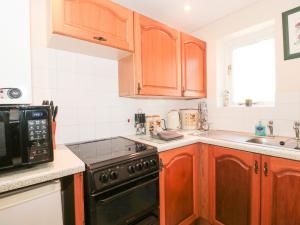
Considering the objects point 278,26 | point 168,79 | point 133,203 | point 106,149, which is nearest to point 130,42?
point 168,79

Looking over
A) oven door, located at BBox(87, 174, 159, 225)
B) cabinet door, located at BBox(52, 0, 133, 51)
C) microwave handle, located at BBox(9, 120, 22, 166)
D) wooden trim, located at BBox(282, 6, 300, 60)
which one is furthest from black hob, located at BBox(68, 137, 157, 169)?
wooden trim, located at BBox(282, 6, 300, 60)

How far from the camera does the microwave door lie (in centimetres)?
72

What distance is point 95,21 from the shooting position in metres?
1.18

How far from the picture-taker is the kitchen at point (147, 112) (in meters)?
0.84

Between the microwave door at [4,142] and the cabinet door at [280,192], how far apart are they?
1.45 m

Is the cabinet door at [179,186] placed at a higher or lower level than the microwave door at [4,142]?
lower

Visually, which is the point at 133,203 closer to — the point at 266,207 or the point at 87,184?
the point at 87,184

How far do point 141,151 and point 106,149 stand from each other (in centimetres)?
26

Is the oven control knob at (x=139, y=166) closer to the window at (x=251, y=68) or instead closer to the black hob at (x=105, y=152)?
the black hob at (x=105, y=152)

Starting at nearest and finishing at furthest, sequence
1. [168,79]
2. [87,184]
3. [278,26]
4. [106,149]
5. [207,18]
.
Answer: [87,184], [106,149], [278,26], [168,79], [207,18]

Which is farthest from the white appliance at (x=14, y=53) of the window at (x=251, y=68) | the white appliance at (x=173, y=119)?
the window at (x=251, y=68)

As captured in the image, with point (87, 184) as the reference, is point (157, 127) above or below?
above

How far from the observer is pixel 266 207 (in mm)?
1143

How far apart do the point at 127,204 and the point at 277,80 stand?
1.63 metres
